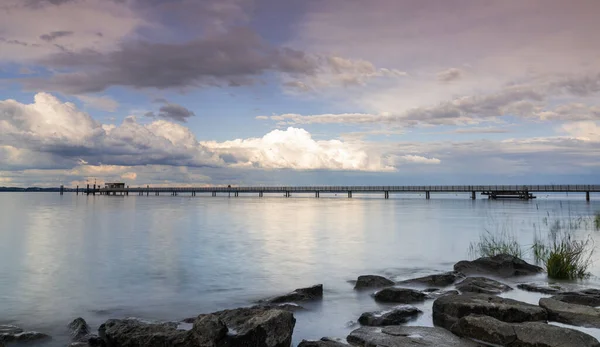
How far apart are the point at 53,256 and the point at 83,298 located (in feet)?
37.2

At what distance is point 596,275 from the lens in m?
16.7

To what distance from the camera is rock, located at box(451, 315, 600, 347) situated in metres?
8.07

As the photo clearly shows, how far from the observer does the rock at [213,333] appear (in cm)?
827

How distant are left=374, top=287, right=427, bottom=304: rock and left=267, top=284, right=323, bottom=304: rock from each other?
182 centimetres

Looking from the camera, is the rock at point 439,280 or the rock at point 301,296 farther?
the rock at point 439,280

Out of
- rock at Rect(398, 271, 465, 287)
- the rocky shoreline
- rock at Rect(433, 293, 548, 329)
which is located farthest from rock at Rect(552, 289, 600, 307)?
rock at Rect(398, 271, 465, 287)

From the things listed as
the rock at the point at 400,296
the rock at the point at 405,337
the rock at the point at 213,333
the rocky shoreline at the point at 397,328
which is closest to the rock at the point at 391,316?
the rocky shoreline at the point at 397,328

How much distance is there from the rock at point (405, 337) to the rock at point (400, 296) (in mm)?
3197

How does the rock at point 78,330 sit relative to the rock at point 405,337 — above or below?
below

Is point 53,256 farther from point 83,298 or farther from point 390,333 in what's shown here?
point 390,333

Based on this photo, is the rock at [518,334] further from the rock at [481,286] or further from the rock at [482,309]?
the rock at [481,286]

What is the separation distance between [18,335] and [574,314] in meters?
11.9

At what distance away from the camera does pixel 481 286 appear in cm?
1376

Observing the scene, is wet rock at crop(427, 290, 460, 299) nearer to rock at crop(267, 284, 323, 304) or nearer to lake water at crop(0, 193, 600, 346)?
lake water at crop(0, 193, 600, 346)
